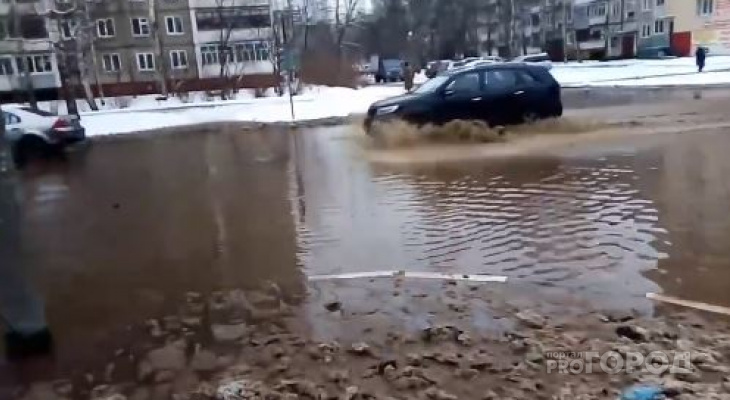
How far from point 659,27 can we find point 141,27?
48.4 metres

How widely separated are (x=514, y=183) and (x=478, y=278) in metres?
4.60

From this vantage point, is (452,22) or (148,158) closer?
(148,158)

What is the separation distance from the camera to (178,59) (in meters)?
57.7

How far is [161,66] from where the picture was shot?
4425 cm

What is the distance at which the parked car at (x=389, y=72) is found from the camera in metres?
58.9

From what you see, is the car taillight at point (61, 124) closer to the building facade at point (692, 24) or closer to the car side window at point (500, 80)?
the car side window at point (500, 80)

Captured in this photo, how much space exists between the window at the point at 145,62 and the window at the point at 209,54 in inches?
153

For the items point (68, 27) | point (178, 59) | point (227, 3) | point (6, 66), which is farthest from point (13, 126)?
point (227, 3)

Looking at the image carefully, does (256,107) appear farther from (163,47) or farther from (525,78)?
(163,47)

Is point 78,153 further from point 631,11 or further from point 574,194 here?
point 631,11

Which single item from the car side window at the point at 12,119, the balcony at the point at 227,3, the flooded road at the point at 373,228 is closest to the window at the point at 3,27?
the balcony at the point at 227,3

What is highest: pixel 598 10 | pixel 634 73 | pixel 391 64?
pixel 598 10

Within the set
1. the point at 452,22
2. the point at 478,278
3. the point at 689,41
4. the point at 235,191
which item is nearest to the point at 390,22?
the point at 452,22

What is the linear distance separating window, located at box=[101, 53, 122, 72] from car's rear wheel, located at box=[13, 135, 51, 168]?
40.4m
